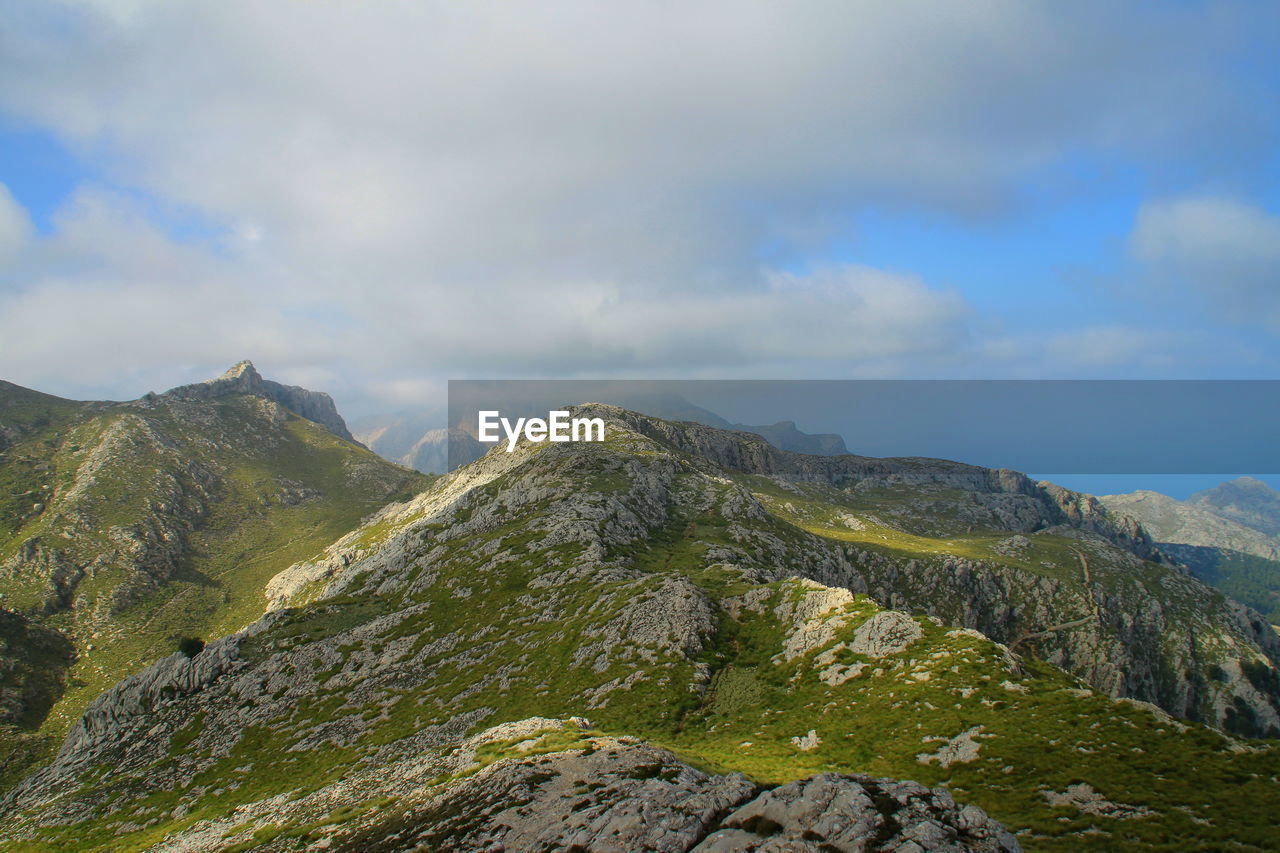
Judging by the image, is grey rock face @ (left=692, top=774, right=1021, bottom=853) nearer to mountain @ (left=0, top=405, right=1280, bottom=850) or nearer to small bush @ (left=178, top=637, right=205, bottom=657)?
mountain @ (left=0, top=405, right=1280, bottom=850)

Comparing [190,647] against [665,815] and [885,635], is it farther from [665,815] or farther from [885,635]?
[885,635]

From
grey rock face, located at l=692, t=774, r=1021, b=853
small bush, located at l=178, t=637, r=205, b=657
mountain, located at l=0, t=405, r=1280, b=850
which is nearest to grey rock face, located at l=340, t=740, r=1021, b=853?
grey rock face, located at l=692, t=774, r=1021, b=853

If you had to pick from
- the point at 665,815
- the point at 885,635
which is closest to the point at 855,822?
the point at 665,815

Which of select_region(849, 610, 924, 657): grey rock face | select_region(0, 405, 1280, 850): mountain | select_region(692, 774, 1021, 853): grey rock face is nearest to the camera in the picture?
select_region(692, 774, 1021, 853): grey rock face

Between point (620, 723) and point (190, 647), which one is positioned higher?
point (620, 723)

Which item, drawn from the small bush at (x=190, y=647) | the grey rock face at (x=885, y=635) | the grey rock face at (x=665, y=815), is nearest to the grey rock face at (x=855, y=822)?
the grey rock face at (x=665, y=815)

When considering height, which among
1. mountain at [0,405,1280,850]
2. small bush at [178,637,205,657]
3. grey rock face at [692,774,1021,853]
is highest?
grey rock face at [692,774,1021,853]

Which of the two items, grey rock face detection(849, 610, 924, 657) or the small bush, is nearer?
grey rock face detection(849, 610, 924, 657)

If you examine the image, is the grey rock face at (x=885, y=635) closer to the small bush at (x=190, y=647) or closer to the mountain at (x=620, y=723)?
the mountain at (x=620, y=723)

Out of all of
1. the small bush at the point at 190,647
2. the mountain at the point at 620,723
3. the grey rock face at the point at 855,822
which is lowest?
the small bush at the point at 190,647
